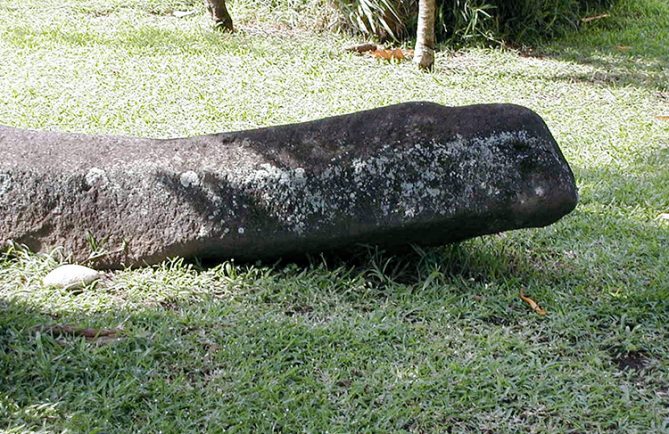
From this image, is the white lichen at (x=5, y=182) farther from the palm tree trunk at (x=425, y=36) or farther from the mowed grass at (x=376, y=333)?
the palm tree trunk at (x=425, y=36)

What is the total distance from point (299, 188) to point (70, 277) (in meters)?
1.06

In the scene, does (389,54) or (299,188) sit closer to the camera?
(299,188)

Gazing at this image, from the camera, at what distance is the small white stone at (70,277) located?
3.89m

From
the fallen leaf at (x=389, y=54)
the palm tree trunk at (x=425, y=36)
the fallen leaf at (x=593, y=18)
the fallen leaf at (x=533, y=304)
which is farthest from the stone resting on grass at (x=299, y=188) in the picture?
the fallen leaf at (x=593, y=18)

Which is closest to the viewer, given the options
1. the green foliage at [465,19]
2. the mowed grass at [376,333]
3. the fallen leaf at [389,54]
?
the mowed grass at [376,333]

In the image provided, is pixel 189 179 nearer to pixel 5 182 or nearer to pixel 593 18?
pixel 5 182

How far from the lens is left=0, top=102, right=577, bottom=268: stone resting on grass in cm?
391

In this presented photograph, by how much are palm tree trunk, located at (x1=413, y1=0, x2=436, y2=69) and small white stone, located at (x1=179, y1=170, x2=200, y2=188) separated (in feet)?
14.0

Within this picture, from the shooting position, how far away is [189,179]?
401cm

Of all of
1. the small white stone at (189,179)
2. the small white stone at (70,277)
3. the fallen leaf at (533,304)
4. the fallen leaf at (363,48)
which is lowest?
the fallen leaf at (363,48)

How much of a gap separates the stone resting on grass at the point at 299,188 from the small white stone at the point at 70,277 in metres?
0.12

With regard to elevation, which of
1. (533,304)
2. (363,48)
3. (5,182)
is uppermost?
(5,182)

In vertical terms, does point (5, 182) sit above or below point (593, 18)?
above

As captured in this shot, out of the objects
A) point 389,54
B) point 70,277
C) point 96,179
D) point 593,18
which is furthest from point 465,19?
point 70,277
